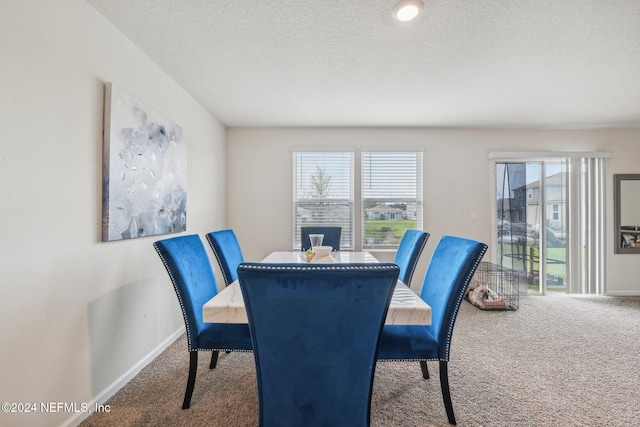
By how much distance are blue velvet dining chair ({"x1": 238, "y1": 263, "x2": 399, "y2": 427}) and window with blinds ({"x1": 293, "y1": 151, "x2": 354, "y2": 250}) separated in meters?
3.04

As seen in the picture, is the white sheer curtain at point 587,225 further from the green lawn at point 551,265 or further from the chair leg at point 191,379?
the chair leg at point 191,379

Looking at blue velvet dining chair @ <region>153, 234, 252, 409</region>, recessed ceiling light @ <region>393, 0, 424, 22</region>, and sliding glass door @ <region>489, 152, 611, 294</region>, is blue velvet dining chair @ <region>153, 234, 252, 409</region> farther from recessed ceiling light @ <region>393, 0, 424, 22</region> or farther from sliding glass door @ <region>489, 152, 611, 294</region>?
sliding glass door @ <region>489, 152, 611, 294</region>

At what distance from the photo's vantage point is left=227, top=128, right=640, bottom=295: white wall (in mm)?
4008

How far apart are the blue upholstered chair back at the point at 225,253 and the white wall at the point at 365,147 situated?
63.1 inches

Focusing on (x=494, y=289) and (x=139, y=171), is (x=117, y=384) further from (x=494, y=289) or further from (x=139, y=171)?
(x=494, y=289)

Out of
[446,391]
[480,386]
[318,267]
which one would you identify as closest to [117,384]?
[318,267]

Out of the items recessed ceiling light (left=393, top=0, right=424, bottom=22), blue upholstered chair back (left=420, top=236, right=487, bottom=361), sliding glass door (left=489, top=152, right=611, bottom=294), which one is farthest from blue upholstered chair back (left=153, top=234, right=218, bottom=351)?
sliding glass door (left=489, top=152, right=611, bottom=294)

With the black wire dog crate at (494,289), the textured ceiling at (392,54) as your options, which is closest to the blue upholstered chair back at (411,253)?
the textured ceiling at (392,54)

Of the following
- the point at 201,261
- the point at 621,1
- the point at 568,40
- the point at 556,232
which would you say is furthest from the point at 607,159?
the point at 201,261

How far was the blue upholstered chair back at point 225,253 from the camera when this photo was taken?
2.12 m

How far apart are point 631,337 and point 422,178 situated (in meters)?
2.54

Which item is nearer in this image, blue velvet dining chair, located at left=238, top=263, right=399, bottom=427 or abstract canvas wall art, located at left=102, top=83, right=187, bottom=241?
blue velvet dining chair, located at left=238, top=263, right=399, bottom=427

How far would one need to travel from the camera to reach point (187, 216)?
2863 millimetres

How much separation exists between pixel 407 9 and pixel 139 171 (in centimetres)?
195
